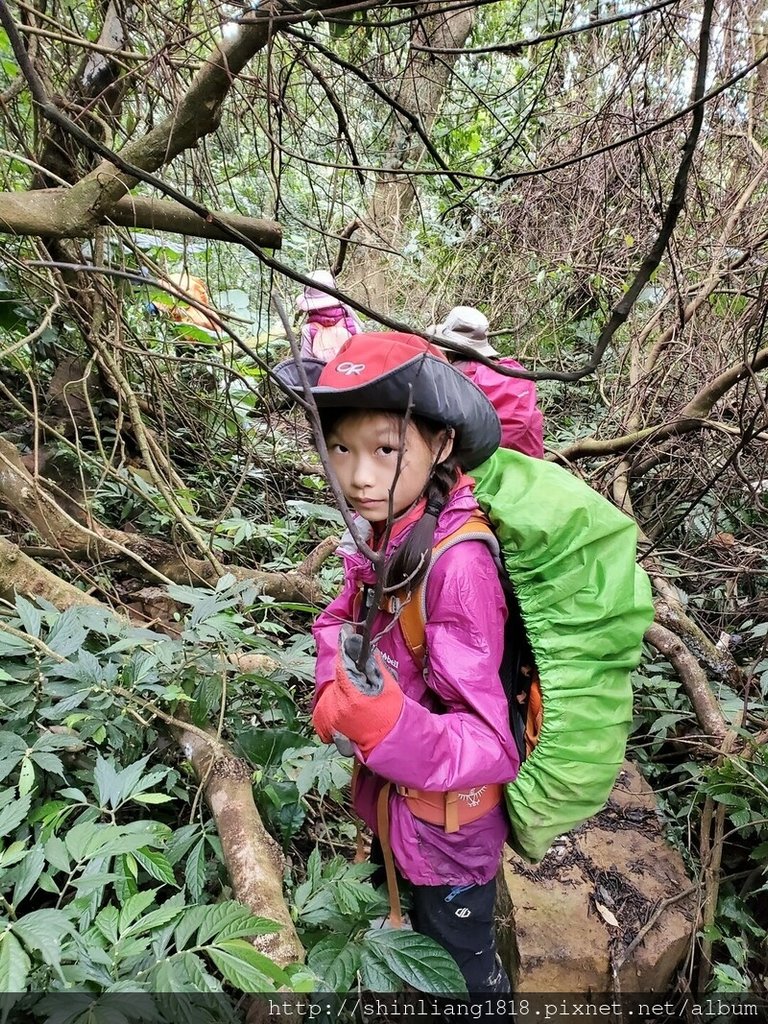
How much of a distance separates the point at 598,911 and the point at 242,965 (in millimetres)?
1729

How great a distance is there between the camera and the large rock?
205cm

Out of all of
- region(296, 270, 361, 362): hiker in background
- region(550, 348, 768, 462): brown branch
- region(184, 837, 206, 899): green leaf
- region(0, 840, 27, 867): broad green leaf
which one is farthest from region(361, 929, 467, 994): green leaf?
region(296, 270, 361, 362): hiker in background

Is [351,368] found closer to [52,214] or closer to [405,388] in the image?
[405,388]

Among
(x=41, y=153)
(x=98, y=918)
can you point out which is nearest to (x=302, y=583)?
(x=98, y=918)

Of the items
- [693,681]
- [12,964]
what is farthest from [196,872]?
[693,681]

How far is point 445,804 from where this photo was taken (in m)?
1.40

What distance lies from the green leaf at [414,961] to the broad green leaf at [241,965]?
37cm

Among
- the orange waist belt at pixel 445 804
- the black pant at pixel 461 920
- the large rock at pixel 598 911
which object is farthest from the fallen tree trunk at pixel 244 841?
the large rock at pixel 598 911

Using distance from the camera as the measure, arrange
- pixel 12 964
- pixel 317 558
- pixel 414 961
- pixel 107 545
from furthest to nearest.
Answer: pixel 317 558, pixel 107 545, pixel 414 961, pixel 12 964

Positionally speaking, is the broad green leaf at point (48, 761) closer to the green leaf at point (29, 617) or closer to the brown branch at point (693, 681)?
the green leaf at point (29, 617)

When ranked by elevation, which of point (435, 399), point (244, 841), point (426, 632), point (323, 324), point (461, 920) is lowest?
point (461, 920)

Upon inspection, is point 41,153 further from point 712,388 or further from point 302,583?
point 712,388

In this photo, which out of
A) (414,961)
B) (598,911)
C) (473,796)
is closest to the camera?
(414,961)

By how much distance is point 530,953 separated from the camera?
202 centimetres
